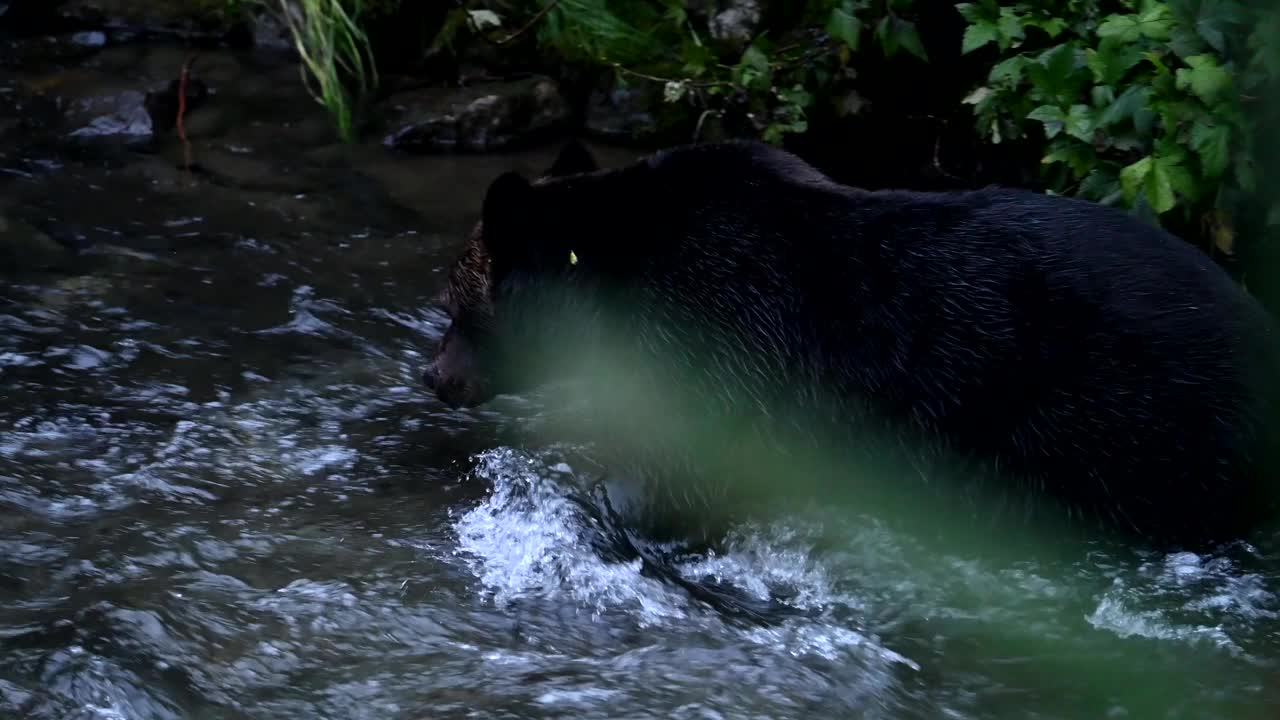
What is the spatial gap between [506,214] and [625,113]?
10.6 feet

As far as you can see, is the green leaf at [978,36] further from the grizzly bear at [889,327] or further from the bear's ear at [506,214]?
the bear's ear at [506,214]

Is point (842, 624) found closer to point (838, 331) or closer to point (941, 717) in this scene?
point (941, 717)

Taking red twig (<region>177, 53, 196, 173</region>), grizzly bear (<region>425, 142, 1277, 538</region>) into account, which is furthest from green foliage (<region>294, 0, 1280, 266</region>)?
red twig (<region>177, 53, 196, 173</region>)

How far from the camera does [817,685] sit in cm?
320

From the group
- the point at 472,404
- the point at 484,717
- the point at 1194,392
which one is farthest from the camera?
the point at 472,404

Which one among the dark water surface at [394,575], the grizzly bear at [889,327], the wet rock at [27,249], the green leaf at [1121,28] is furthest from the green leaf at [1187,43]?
the wet rock at [27,249]

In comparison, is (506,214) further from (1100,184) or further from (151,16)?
(151,16)

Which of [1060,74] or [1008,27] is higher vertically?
[1008,27]

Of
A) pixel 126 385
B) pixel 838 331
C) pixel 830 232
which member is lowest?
pixel 126 385

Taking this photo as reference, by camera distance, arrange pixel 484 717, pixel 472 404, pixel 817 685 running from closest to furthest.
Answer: pixel 484 717
pixel 817 685
pixel 472 404

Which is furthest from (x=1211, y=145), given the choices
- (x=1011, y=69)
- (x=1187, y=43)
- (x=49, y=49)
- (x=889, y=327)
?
(x=49, y=49)

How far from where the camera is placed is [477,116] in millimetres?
6992

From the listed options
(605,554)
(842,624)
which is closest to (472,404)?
(605,554)

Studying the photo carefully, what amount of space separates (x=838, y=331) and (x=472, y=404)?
1.35 meters
